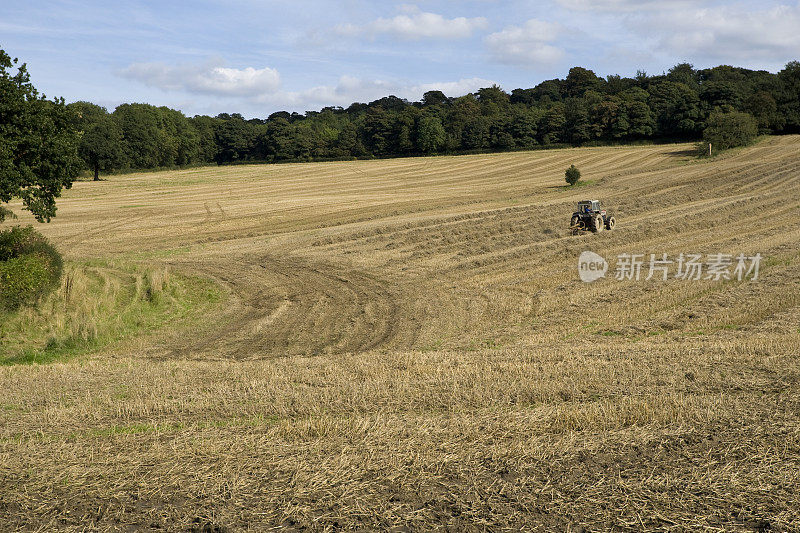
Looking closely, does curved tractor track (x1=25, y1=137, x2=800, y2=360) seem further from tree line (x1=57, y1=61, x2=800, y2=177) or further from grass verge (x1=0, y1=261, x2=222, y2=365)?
tree line (x1=57, y1=61, x2=800, y2=177)

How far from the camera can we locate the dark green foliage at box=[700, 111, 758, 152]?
64250 mm

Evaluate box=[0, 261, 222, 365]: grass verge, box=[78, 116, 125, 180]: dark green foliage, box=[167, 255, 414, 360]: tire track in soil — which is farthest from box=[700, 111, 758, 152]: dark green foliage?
box=[78, 116, 125, 180]: dark green foliage

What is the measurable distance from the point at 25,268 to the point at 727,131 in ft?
216

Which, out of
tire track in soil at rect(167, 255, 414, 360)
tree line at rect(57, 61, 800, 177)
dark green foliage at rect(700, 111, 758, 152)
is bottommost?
tire track in soil at rect(167, 255, 414, 360)

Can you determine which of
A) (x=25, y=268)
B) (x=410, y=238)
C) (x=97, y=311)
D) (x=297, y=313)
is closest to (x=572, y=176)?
(x=410, y=238)

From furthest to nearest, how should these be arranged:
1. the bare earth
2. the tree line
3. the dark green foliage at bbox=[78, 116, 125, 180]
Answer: the tree line < the dark green foliage at bbox=[78, 116, 125, 180] < the bare earth

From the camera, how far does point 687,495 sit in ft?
21.2

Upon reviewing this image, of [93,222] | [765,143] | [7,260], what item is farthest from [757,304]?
[765,143]

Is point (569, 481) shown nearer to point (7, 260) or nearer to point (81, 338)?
point (81, 338)

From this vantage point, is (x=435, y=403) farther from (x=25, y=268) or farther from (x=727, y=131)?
(x=727, y=131)

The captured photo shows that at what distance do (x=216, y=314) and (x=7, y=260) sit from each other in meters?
7.24

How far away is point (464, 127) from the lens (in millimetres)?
105125

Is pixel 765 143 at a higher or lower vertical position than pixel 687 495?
higher

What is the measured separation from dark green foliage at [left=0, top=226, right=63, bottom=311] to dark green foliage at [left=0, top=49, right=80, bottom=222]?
4.12 ft
